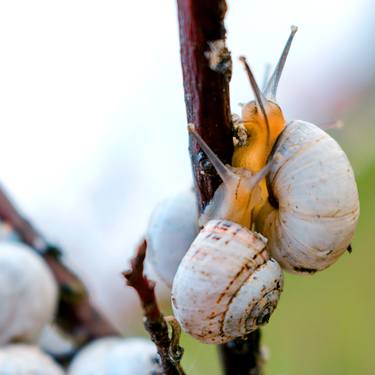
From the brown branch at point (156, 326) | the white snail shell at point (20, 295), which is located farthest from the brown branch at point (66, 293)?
the brown branch at point (156, 326)

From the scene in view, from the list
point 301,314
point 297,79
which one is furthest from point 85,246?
point 297,79

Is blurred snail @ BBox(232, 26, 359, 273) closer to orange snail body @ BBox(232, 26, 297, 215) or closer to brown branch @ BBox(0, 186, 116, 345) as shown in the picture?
orange snail body @ BBox(232, 26, 297, 215)

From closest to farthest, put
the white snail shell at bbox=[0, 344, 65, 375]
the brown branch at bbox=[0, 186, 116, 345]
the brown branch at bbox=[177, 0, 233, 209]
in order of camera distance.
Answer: the brown branch at bbox=[177, 0, 233, 209] → the white snail shell at bbox=[0, 344, 65, 375] → the brown branch at bbox=[0, 186, 116, 345]

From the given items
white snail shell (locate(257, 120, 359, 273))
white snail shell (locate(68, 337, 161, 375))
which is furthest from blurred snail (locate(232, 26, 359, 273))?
white snail shell (locate(68, 337, 161, 375))

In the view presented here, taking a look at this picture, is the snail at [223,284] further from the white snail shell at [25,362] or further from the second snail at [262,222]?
the white snail shell at [25,362]

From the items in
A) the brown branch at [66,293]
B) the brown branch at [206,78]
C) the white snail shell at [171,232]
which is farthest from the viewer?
the brown branch at [66,293]

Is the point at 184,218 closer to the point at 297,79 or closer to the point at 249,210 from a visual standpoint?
the point at 249,210
